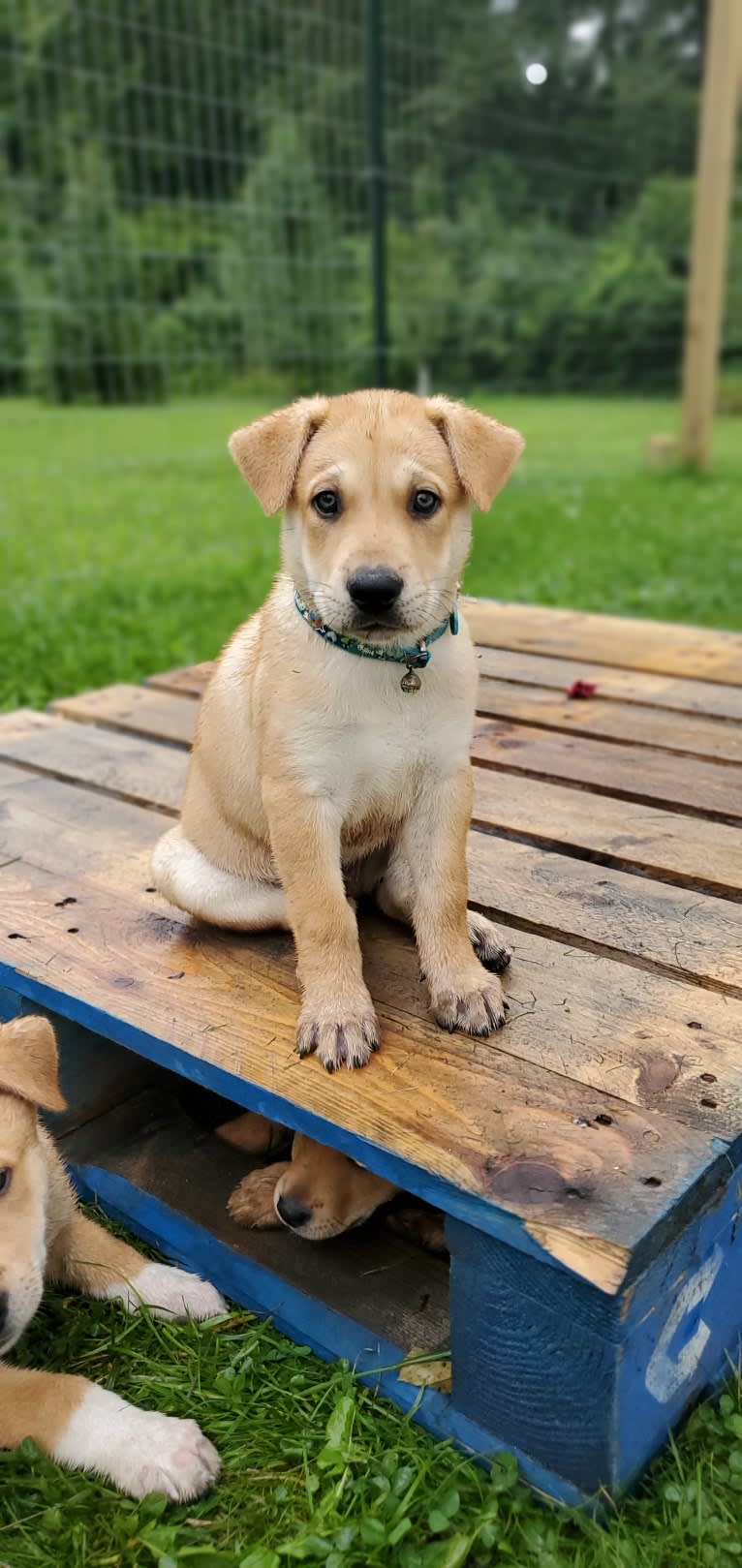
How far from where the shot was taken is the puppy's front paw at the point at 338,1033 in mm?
1930

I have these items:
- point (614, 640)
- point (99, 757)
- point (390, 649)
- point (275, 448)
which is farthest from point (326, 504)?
point (614, 640)

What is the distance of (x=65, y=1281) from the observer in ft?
7.20

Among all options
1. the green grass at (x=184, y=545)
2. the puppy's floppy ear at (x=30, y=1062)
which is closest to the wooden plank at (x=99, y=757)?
the puppy's floppy ear at (x=30, y=1062)

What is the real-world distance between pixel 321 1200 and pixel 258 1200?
241 millimetres

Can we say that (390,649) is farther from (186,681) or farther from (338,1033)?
(186,681)

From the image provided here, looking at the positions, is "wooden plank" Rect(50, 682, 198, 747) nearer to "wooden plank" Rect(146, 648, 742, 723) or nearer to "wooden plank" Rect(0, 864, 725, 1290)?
"wooden plank" Rect(146, 648, 742, 723)

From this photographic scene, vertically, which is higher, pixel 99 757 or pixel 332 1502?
pixel 99 757

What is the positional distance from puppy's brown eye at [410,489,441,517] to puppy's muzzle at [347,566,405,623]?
182mm

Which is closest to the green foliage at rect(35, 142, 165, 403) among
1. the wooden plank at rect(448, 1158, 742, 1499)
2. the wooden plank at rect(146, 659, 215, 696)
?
the wooden plank at rect(146, 659, 215, 696)

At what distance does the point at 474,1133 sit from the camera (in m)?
1.75

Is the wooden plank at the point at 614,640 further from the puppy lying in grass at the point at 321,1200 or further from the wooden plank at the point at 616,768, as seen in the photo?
the puppy lying in grass at the point at 321,1200

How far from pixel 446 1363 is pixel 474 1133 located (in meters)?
0.41

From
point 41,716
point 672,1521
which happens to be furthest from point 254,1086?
point 41,716

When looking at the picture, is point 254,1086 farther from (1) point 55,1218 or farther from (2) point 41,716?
(2) point 41,716
